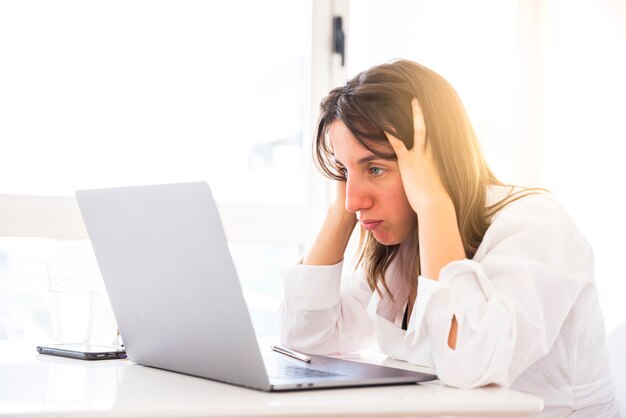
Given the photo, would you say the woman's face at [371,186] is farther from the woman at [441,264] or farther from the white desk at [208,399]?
the white desk at [208,399]

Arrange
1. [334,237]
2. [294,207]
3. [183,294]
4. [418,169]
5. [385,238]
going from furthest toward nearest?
1. [294,207]
2. [334,237]
3. [385,238]
4. [418,169]
5. [183,294]

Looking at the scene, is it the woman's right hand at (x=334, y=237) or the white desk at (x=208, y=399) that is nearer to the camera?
the white desk at (x=208, y=399)

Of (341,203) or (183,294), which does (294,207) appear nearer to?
(341,203)

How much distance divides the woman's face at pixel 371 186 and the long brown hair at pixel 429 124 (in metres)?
0.02

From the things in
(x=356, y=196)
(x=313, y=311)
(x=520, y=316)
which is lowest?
(x=313, y=311)

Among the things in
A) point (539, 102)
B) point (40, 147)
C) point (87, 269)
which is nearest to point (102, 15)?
point (40, 147)

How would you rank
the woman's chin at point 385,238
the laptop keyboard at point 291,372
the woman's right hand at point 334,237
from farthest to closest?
the woman's right hand at point 334,237, the woman's chin at point 385,238, the laptop keyboard at point 291,372

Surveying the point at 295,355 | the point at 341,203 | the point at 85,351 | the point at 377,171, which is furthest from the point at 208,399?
the point at 341,203

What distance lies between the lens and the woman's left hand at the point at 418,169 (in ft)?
3.92

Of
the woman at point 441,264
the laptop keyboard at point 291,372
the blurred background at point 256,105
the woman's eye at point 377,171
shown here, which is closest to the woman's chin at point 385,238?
the woman at point 441,264

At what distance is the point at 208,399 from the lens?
0.85 m

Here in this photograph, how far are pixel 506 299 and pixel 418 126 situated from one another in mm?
363

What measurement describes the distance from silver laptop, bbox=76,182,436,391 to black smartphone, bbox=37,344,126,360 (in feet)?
0.24

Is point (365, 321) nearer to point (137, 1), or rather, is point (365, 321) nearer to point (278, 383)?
point (278, 383)
